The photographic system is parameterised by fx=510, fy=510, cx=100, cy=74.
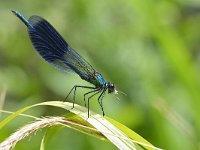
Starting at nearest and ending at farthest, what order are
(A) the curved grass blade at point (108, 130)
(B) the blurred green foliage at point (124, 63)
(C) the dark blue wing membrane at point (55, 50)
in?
(A) the curved grass blade at point (108, 130)
(C) the dark blue wing membrane at point (55, 50)
(B) the blurred green foliage at point (124, 63)

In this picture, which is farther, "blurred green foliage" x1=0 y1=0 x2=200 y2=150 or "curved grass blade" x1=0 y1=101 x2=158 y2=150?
"blurred green foliage" x1=0 y1=0 x2=200 y2=150

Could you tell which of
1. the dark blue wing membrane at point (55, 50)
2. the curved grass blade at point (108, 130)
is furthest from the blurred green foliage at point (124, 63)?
the curved grass blade at point (108, 130)

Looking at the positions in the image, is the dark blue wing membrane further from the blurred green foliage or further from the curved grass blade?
the curved grass blade

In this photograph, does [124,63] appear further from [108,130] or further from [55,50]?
[108,130]

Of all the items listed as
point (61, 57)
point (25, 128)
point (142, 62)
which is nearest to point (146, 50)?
point (142, 62)

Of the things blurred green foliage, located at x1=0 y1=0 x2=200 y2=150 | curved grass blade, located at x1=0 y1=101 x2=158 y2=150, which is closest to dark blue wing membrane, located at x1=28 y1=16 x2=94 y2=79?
blurred green foliage, located at x1=0 y1=0 x2=200 y2=150

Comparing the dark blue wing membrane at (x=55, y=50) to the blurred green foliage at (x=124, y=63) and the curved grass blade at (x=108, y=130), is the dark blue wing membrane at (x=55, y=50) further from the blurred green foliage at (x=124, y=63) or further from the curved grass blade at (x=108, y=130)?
the curved grass blade at (x=108, y=130)
